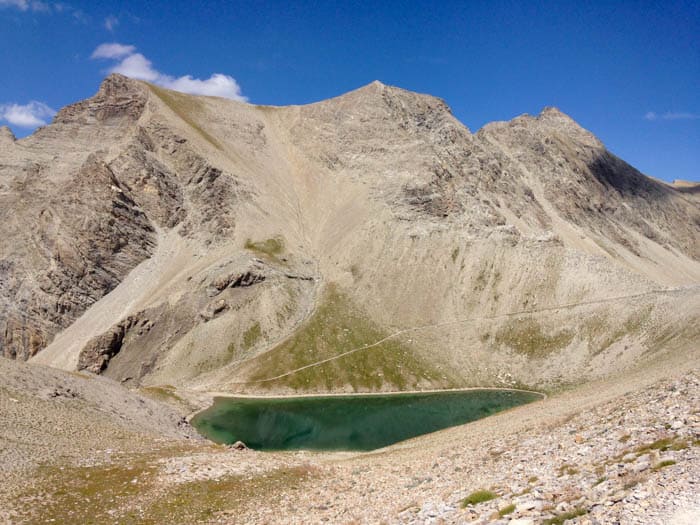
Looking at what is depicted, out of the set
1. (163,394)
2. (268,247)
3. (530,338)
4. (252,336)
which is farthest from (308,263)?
(530,338)

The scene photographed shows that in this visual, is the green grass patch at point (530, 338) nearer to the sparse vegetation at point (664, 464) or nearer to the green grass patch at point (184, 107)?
the sparse vegetation at point (664, 464)

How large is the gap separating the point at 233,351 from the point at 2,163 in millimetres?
112502

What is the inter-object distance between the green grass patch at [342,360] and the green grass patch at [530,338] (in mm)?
19813

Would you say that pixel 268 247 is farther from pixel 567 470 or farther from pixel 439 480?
pixel 567 470

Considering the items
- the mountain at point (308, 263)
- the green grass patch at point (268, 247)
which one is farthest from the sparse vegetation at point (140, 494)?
the green grass patch at point (268, 247)

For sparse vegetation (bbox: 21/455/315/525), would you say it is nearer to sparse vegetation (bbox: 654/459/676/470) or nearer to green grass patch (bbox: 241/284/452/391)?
sparse vegetation (bbox: 654/459/676/470)

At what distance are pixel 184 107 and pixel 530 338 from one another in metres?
154

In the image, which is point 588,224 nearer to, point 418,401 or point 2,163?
point 418,401

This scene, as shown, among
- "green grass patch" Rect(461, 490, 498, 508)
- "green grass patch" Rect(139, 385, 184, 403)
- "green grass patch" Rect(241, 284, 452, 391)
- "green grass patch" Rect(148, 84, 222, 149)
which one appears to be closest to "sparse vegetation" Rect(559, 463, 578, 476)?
"green grass patch" Rect(461, 490, 498, 508)

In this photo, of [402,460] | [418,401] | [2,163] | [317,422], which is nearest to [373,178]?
[418,401]

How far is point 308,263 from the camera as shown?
143375 mm

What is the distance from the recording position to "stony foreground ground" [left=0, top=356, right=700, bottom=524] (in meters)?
14.7

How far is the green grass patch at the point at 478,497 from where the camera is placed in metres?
18.0

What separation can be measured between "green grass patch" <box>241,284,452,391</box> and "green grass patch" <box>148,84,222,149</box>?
89.3 meters
